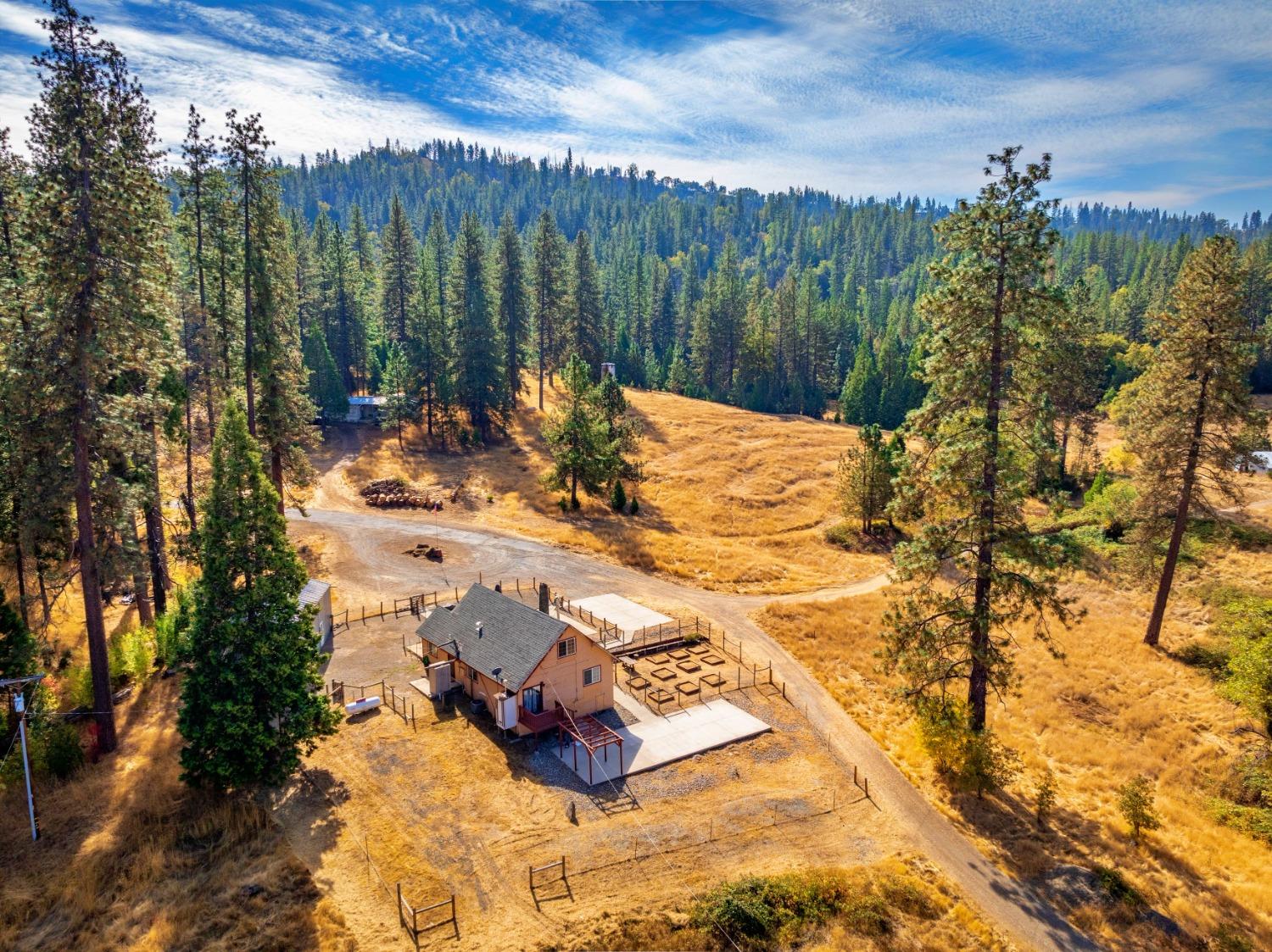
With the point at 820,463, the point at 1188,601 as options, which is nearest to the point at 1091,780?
the point at 1188,601

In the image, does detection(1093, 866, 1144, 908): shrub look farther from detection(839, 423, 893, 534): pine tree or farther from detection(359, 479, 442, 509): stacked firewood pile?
detection(359, 479, 442, 509): stacked firewood pile

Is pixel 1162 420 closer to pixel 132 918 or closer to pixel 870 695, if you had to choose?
pixel 870 695

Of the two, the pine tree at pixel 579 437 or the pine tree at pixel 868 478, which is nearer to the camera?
the pine tree at pixel 868 478

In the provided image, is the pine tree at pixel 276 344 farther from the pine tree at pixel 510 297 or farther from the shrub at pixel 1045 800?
the shrub at pixel 1045 800

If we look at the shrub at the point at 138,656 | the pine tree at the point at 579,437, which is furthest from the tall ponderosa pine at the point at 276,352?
the pine tree at the point at 579,437

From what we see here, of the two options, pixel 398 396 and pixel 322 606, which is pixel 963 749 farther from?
pixel 398 396

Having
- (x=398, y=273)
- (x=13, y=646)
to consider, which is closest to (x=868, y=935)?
(x=13, y=646)

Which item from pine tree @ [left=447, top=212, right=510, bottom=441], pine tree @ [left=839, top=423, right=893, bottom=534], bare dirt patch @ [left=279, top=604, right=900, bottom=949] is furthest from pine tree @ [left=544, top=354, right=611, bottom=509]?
bare dirt patch @ [left=279, top=604, right=900, bottom=949]
